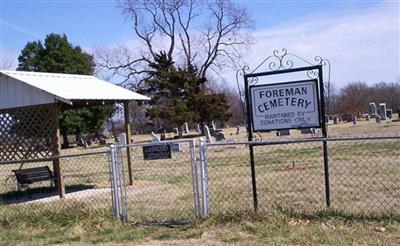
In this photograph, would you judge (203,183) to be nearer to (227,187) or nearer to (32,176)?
(227,187)

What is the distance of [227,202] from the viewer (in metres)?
10.0

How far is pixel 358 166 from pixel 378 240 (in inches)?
384

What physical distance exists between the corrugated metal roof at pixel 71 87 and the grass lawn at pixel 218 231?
17.2 ft

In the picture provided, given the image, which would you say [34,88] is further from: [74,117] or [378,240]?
[74,117]

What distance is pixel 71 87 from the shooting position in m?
14.7

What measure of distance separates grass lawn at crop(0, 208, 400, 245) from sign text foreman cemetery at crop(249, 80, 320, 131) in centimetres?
134

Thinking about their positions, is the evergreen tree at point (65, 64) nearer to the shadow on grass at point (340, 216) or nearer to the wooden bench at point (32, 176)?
the wooden bench at point (32, 176)

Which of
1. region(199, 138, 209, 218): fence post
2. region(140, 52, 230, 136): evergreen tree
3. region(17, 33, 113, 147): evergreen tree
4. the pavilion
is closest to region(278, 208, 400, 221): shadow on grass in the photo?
region(199, 138, 209, 218): fence post

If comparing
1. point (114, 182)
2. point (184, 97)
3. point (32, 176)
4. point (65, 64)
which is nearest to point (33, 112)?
point (32, 176)

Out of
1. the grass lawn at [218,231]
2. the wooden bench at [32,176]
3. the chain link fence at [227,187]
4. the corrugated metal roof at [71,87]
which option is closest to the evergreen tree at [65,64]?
the chain link fence at [227,187]

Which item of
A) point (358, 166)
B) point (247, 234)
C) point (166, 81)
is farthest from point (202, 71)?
point (247, 234)

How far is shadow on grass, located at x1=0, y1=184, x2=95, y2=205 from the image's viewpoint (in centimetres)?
1345

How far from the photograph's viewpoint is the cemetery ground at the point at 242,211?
21.4ft

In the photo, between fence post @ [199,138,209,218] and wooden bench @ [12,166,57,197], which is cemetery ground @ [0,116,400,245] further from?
wooden bench @ [12,166,57,197]
